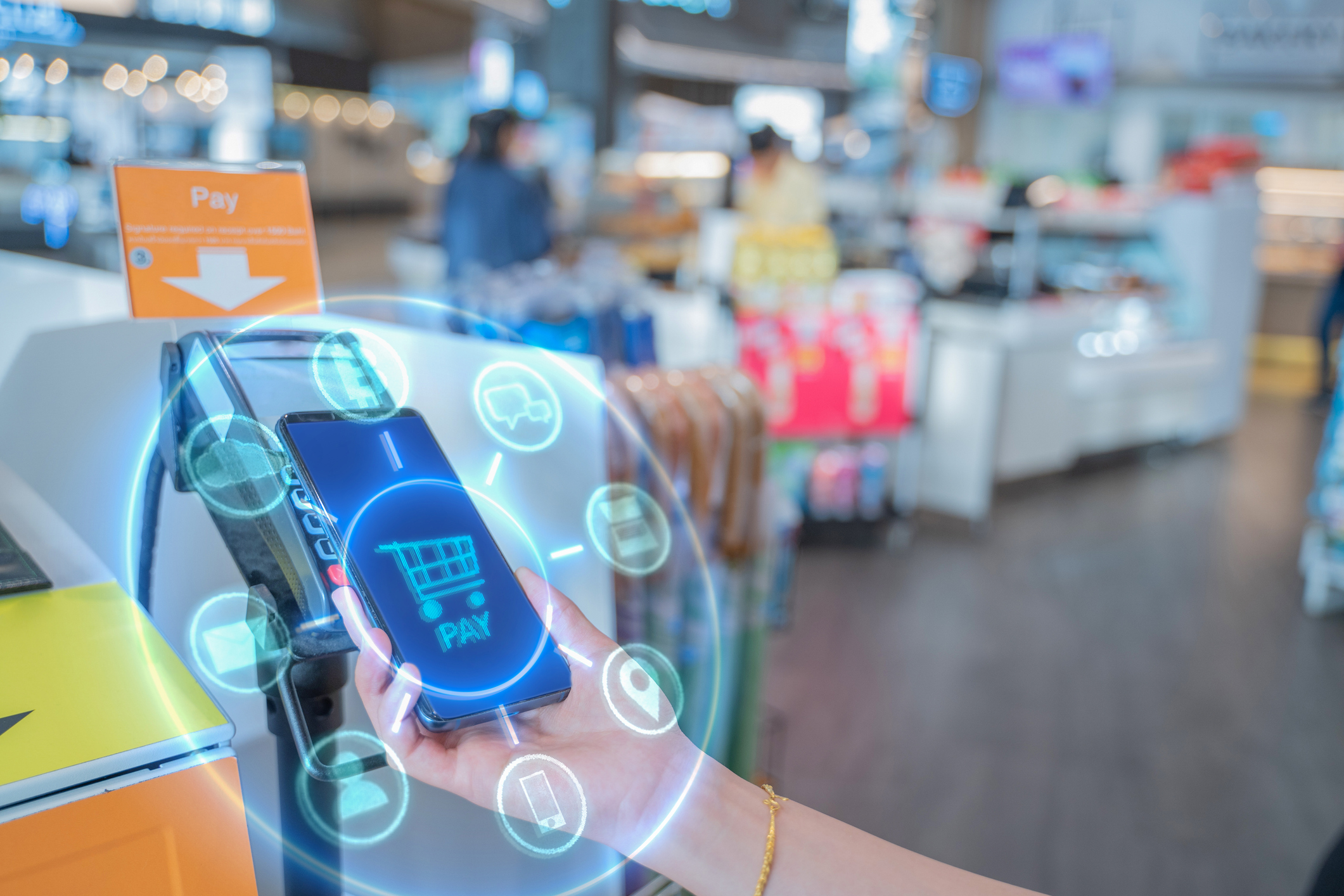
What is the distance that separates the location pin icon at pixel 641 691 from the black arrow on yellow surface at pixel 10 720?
382mm

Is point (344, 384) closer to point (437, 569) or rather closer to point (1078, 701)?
point (437, 569)

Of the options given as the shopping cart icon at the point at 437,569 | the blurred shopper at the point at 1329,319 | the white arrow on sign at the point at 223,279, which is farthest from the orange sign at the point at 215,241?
the blurred shopper at the point at 1329,319

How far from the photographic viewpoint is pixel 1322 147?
10016mm

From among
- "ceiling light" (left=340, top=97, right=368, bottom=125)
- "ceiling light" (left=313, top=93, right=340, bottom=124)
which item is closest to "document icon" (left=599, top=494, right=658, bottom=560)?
"ceiling light" (left=313, top=93, right=340, bottom=124)

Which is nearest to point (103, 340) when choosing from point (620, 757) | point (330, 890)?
point (330, 890)

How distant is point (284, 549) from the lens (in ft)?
2.22

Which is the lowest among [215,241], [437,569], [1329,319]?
[1329,319]

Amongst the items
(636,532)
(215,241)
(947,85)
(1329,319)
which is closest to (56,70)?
(947,85)

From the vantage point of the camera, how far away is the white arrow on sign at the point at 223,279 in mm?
931

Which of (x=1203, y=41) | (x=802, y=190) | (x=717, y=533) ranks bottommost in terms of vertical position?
(x=717, y=533)

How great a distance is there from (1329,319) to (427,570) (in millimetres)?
8331

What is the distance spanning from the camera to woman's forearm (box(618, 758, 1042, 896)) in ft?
2.28

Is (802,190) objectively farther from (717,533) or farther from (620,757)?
(620,757)

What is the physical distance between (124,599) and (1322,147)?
1217cm
